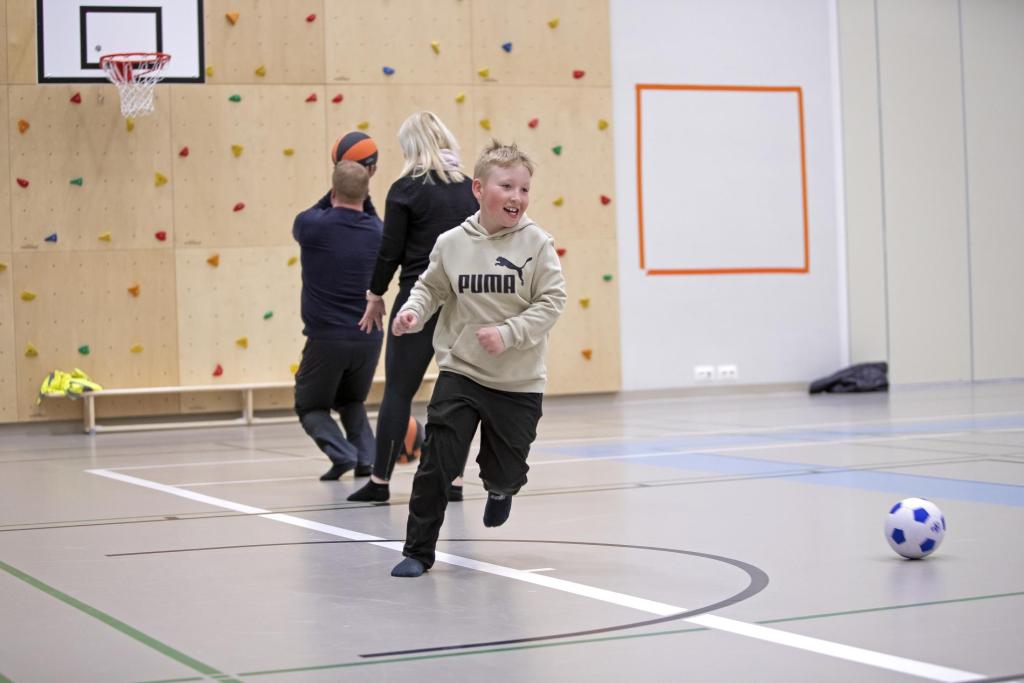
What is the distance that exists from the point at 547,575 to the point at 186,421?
8.15 metres

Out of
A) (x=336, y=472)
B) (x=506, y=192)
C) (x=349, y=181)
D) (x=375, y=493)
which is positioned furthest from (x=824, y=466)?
(x=506, y=192)

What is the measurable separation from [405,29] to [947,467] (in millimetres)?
7321

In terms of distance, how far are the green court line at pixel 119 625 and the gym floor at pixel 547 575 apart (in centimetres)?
1

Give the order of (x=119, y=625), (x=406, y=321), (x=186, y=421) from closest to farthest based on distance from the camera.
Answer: (x=119, y=625), (x=406, y=321), (x=186, y=421)

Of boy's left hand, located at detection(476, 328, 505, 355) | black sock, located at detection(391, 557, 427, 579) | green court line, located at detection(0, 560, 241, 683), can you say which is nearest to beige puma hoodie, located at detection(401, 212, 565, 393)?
boy's left hand, located at detection(476, 328, 505, 355)

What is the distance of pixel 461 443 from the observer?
405 cm

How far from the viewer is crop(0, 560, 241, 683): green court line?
2.79 metres

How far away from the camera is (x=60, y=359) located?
11117mm

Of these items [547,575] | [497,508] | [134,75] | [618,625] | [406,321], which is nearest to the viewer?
[618,625]

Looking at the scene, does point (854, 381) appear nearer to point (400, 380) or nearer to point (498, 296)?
point (400, 380)

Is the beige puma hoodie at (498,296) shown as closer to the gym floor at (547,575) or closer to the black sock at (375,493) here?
the gym floor at (547,575)

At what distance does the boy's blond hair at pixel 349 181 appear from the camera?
643 cm

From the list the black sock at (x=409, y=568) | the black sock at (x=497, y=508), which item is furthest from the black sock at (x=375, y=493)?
the black sock at (x=409, y=568)

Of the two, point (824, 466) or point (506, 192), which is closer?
point (506, 192)
